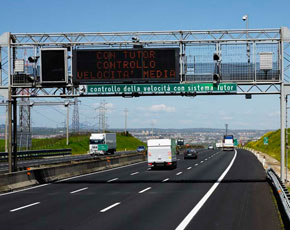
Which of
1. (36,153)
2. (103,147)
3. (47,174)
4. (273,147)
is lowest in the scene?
(273,147)

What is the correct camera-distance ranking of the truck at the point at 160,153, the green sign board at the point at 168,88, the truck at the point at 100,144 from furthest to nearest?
the truck at the point at 100,144
the truck at the point at 160,153
the green sign board at the point at 168,88

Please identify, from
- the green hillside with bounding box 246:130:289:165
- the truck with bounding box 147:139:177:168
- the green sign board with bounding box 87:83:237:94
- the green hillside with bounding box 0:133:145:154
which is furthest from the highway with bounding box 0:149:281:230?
the green hillside with bounding box 0:133:145:154

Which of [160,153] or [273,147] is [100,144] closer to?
[273,147]

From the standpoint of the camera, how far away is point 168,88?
90.7ft

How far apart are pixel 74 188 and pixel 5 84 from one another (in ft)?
25.4

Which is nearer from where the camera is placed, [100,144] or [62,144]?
[100,144]

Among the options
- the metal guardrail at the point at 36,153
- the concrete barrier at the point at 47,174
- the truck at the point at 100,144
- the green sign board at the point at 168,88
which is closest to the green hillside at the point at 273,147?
the truck at the point at 100,144

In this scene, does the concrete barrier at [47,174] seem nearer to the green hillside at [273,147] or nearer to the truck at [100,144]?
the truck at [100,144]

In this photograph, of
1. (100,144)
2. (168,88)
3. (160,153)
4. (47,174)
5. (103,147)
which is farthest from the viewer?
(100,144)

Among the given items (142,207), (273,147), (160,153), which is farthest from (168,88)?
(273,147)

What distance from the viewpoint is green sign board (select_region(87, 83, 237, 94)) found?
2766 cm

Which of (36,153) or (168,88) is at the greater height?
(168,88)

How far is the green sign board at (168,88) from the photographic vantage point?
2766 centimetres

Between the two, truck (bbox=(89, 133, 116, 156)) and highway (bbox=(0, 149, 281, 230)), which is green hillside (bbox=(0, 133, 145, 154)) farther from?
highway (bbox=(0, 149, 281, 230))
